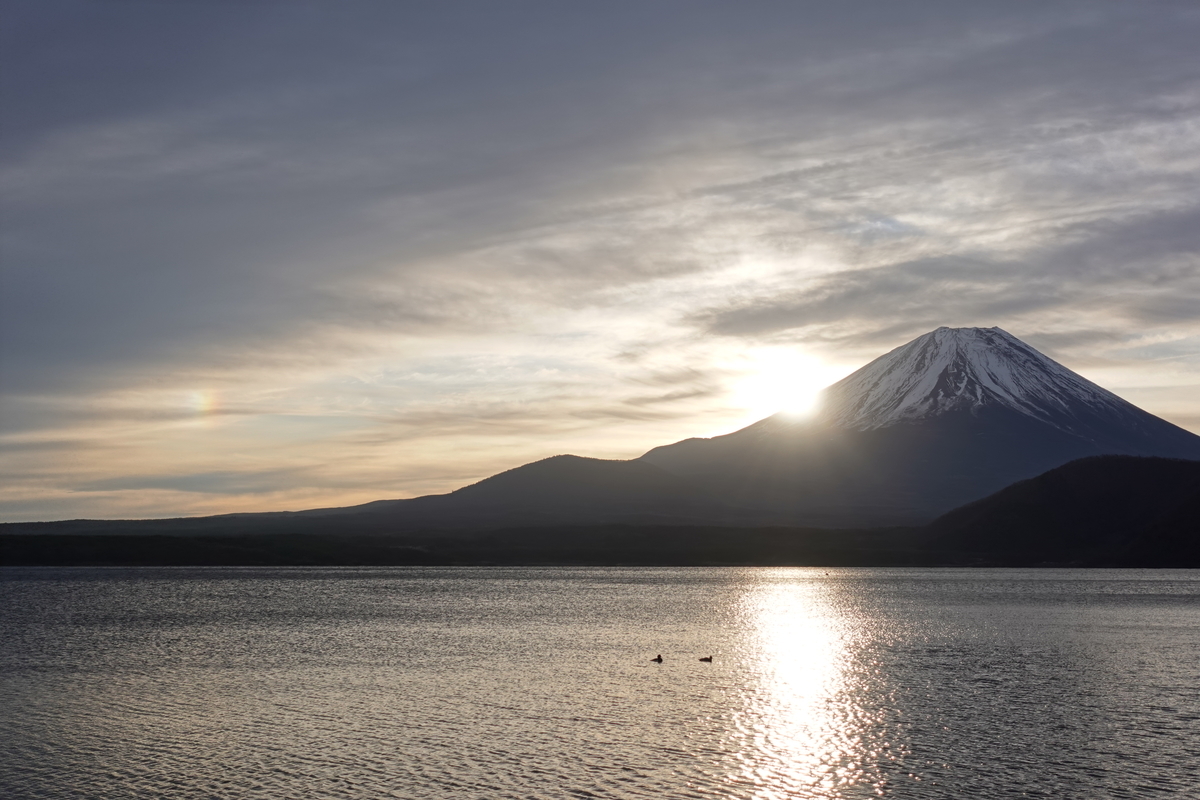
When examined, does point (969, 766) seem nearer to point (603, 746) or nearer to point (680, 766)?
point (680, 766)

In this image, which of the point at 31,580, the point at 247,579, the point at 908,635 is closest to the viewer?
the point at 908,635

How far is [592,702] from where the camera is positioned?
45.8 metres

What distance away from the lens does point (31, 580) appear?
138 metres

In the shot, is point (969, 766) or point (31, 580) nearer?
point (969, 766)

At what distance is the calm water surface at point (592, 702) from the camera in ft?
106

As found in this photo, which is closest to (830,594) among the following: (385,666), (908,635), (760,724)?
(908,635)

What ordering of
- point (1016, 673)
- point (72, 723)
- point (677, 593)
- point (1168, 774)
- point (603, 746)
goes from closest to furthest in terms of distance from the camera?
1. point (1168, 774)
2. point (603, 746)
3. point (72, 723)
4. point (1016, 673)
5. point (677, 593)

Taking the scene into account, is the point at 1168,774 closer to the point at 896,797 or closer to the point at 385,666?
the point at 896,797

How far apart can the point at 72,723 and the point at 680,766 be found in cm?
2479

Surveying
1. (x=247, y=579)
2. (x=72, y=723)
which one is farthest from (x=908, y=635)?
(x=247, y=579)

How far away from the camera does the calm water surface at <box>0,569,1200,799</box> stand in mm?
32219

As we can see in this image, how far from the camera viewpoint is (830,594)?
126 meters

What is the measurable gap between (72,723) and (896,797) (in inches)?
1250

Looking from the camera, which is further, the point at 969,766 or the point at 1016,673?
the point at 1016,673
